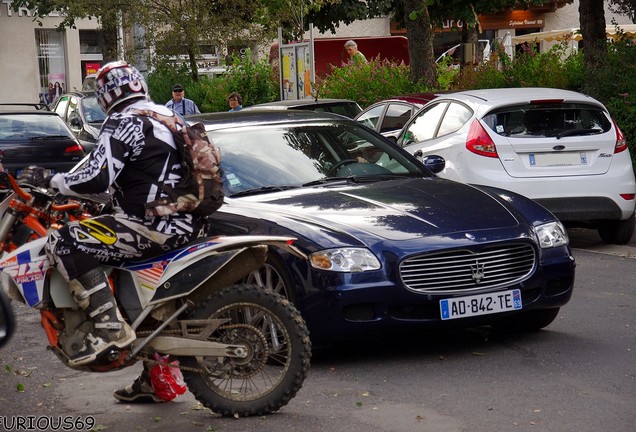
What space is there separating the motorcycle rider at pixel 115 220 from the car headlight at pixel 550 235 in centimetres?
257

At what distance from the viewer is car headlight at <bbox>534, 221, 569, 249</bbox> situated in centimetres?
742

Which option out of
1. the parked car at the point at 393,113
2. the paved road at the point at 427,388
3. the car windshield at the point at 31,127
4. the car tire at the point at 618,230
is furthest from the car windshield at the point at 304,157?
the car windshield at the point at 31,127

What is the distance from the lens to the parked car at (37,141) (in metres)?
18.1

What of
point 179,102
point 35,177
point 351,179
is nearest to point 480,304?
point 351,179

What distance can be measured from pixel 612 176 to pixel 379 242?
5425mm

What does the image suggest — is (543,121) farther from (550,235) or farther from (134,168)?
(134,168)

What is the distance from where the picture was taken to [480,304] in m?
7.02

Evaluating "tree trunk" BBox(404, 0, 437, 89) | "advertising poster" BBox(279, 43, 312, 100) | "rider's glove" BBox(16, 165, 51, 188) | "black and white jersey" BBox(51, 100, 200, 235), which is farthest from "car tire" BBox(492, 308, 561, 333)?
"advertising poster" BBox(279, 43, 312, 100)

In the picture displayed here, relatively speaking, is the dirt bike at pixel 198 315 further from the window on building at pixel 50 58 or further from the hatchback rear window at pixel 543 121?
the window on building at pixel 50 58

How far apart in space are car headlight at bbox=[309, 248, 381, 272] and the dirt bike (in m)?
0.93

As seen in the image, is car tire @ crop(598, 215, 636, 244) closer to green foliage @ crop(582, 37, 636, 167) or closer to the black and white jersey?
green foliage @ crop(582, 37, 636, 167)

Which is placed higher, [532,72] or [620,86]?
[532,72]

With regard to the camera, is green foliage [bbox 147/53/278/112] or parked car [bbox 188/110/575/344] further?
green foliage [bbox 147/53/278/112]

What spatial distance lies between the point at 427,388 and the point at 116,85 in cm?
233
